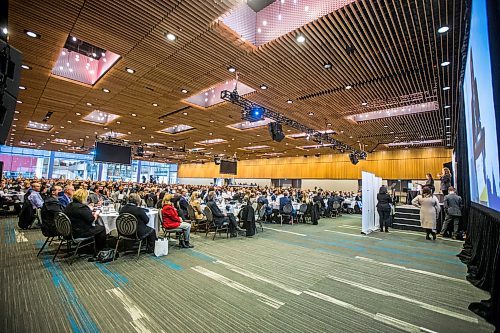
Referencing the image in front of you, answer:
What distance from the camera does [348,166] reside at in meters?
22.3

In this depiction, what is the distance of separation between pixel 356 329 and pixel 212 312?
64.3 inches

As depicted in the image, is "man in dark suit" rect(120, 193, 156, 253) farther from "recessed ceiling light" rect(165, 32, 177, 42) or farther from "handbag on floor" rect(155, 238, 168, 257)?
"recessed ceiling light" rect(165, 32, 177, 42)

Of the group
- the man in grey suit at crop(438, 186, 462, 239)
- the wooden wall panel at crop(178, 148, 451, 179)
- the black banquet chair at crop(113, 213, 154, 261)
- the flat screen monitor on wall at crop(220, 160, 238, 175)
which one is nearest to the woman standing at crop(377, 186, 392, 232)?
the man in grey suit at crop(438, 186, 462, 239)

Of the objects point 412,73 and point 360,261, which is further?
point 412,73

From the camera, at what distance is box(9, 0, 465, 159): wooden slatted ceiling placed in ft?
14.6

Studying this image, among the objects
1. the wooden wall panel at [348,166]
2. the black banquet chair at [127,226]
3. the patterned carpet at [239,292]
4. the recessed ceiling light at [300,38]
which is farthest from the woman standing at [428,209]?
the wooden wall panel at [348,166]

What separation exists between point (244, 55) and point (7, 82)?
448 cm

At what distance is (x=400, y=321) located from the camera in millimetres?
2807

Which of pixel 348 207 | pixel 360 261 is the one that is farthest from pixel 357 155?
pixel 360 261

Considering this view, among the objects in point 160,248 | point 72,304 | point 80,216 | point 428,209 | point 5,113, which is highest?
point 5,113

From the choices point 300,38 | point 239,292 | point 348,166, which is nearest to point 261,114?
point 300,38

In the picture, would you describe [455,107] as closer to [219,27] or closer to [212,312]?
[219,27]

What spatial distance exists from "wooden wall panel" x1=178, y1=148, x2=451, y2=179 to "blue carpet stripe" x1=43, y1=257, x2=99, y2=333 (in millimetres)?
21584

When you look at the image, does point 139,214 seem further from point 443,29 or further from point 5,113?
point 443,29
